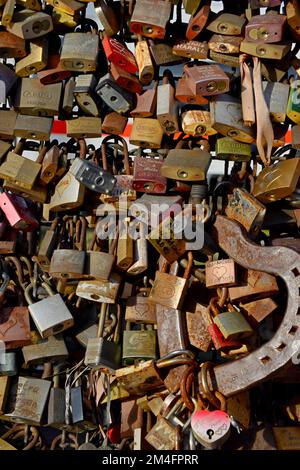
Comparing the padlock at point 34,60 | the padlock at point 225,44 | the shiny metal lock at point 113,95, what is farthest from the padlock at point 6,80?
the padlock at point 225,44

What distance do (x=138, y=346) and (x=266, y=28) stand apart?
1029 mm

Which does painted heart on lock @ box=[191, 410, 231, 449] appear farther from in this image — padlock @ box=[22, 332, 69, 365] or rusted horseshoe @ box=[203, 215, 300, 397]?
padlock @ box=[22, 332, 69, 365]

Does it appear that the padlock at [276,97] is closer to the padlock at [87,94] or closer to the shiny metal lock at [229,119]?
the shiny metal lock at [229,119]

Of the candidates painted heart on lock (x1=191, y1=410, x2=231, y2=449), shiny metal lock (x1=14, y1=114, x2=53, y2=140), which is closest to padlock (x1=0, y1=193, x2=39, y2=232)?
shiny metal lock (x1=14, y1=114, x2=53, y2=140)

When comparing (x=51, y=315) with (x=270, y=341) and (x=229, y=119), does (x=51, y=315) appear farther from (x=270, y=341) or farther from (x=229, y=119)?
(x=229, y=119)

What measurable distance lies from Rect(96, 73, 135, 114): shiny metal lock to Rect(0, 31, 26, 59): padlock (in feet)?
0.95

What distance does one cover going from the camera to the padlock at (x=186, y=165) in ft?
8.40

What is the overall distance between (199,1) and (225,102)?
316 millimetres

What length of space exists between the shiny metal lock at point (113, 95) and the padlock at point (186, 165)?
0.22 m

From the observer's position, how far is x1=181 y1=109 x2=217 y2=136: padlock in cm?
262

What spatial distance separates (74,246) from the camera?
8.92 feet

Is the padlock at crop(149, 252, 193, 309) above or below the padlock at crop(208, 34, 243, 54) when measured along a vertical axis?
below

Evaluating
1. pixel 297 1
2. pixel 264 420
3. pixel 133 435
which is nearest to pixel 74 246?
pixel 133 435
